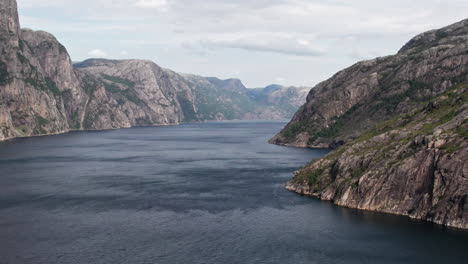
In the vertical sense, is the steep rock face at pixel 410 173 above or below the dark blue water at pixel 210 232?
above

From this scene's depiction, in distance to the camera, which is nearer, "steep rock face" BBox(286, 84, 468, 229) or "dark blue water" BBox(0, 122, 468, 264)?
"dark blue water" BBox(0, 122, 468, 264)

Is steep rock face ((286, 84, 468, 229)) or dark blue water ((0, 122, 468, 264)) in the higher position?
steep rock face ((286, 84, 468, 229))

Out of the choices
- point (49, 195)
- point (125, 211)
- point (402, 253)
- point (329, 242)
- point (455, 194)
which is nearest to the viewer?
point (402, 253)

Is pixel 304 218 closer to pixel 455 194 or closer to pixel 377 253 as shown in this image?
pixel 377 253

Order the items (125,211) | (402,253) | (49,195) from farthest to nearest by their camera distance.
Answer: (49,195) → (125,211) → (402,253)

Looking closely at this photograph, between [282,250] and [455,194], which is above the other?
[455,194]

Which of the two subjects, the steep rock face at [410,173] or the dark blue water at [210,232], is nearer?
the dark blue water at [210,232]

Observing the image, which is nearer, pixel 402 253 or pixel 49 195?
pixel 402 253

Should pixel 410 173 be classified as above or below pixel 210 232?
above

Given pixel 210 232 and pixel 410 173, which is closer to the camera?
pixel 210 232

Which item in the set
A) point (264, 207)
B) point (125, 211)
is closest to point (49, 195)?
point (125, 211)
